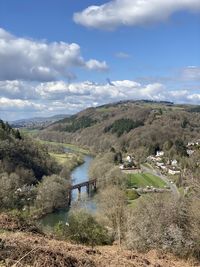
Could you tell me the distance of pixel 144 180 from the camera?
109 m

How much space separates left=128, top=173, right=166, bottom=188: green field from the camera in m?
103

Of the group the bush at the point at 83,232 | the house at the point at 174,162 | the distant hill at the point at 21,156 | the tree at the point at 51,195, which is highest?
the bush at the point at 83,232

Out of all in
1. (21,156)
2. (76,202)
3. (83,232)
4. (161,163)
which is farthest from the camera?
(161,163)

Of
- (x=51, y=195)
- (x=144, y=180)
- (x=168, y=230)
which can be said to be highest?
(x=168, y=230)

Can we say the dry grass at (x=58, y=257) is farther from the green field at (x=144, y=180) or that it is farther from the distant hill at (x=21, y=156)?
the green field at (x=144, y=180)

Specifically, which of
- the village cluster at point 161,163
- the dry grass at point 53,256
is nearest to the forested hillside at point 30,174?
the village cluster at point 161,163

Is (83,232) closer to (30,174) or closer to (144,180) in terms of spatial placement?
(30,174)

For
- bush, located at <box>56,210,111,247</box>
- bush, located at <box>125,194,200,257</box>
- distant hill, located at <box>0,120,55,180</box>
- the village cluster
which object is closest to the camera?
bush, located at <box>125,194,200,257</box>

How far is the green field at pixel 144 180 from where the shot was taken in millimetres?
103438

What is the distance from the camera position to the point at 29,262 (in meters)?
10.6

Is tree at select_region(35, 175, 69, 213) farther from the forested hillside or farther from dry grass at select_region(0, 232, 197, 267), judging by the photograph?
dry grass at select_region(0, 232, 197, 267)

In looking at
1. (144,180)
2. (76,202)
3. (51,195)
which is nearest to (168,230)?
(76,202)

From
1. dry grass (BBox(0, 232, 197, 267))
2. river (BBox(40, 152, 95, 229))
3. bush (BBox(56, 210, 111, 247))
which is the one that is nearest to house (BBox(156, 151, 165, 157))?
river (BBox(40, 152, 95, 229))

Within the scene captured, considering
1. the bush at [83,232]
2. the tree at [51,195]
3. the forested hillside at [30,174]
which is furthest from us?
the tree at [51,195]
